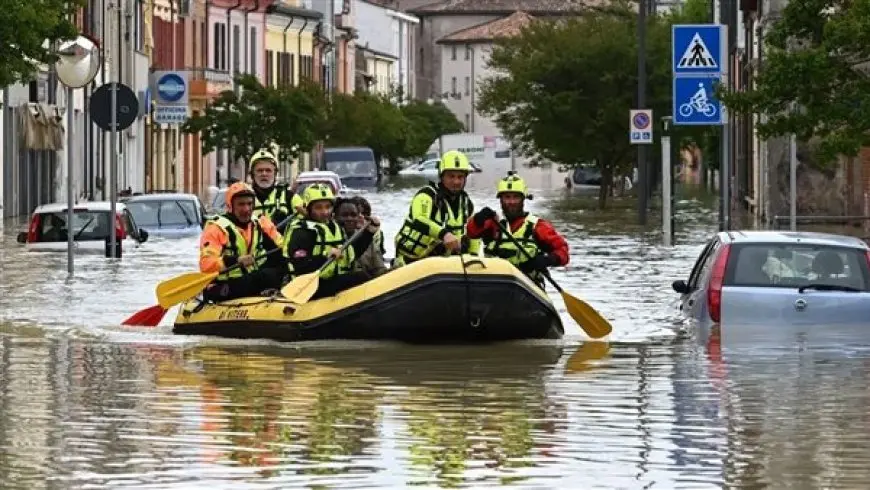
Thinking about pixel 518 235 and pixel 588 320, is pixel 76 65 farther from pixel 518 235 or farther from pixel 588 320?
pixel 518 235

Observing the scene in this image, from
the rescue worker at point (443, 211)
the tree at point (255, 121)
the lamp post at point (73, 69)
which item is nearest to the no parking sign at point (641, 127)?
the lamp post at point (73, 69)

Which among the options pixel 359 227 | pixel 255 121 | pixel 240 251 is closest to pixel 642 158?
pixel 255 121

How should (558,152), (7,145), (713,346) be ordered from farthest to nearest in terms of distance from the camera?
(558,152), (7,145), (713,346)

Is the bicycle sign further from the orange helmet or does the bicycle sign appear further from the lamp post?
the orange helmet

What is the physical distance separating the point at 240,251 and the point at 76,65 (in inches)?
461

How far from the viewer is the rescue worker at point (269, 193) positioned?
23188 mm

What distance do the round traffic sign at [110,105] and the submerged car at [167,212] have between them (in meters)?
10.4

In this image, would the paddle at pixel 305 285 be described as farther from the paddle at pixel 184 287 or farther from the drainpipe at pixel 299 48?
the drainpipe at pixel 299 48

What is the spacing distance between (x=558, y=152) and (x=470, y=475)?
58209mm

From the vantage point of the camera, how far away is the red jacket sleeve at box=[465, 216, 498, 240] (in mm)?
20547

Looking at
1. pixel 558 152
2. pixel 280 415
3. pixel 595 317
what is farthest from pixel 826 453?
pixel 558 152

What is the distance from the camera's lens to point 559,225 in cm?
5438

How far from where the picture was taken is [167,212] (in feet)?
146

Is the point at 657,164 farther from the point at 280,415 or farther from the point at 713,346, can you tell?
the point at 280,415
